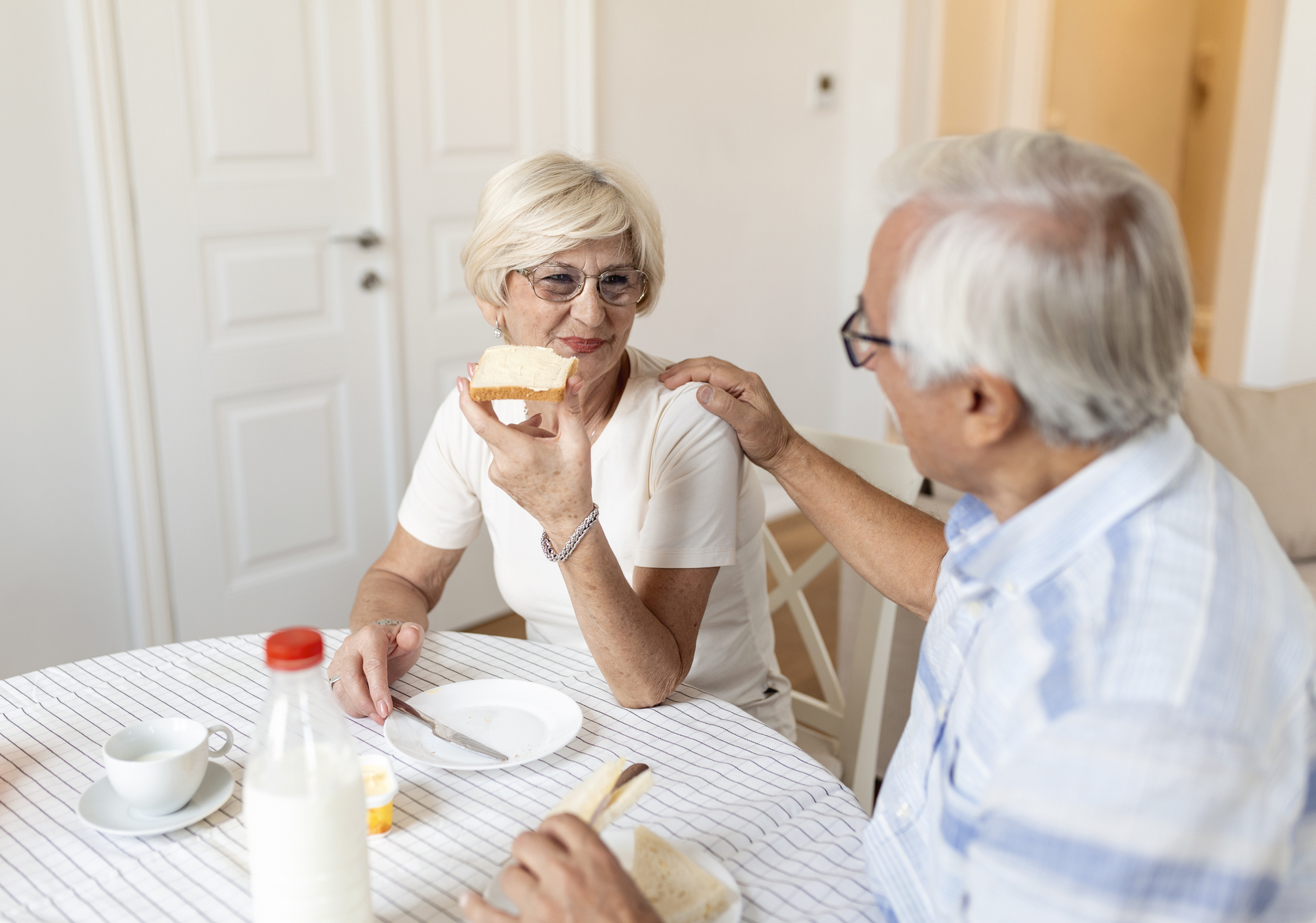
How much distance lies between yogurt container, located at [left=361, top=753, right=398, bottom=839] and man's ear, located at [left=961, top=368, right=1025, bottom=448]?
60cm

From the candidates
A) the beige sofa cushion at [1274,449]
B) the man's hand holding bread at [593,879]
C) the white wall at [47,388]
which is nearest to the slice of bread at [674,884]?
the man's hand holding bread at [593,879]

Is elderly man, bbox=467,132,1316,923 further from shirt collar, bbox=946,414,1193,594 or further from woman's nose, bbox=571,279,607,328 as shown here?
woman's nose, bbox=571,279,607,328

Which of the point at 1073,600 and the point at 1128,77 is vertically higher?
the point at 1128,77

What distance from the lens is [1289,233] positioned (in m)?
3.28

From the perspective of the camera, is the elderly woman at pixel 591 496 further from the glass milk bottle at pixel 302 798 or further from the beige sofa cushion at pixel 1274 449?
the beige sofa cushion at pixel 1274 449

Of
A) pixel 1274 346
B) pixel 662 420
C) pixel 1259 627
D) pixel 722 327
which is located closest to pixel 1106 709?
pixel 1259 627

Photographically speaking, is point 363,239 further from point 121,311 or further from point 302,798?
point 302,798

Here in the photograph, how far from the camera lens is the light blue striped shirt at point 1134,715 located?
0.66m

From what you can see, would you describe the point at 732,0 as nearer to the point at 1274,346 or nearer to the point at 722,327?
the point at 722,327

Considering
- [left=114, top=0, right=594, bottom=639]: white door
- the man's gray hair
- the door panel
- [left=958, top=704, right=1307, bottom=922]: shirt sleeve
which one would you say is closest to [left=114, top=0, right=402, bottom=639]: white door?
[left=114, top=0, right=594, bottom=639]: white door

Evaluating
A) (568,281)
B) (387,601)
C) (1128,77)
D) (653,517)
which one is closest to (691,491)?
(653,517)

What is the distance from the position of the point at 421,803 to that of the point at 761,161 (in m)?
3.42

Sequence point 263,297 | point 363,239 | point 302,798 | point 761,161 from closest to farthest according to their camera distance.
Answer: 1. point 302,798
2. point 263,297
3. point 363,239
4. point 761,161

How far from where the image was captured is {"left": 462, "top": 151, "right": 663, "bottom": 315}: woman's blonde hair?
1463 millimetres
